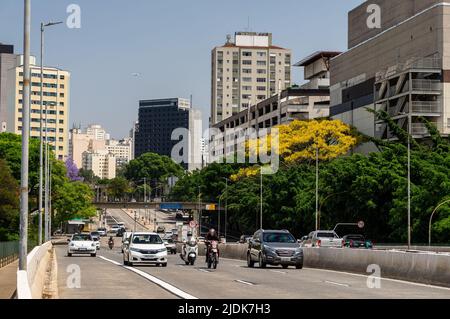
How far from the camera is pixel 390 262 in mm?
31266

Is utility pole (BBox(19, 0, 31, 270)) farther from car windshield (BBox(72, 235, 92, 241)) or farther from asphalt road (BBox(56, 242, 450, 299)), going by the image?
car windshield (BBox(72, 235, 92, 241))

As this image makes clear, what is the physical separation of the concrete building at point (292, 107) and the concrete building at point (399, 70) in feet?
66.2

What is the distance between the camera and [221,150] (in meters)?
183

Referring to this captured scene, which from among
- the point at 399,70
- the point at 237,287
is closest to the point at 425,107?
the point at 399,70

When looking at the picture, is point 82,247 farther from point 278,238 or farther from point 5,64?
point 5,64

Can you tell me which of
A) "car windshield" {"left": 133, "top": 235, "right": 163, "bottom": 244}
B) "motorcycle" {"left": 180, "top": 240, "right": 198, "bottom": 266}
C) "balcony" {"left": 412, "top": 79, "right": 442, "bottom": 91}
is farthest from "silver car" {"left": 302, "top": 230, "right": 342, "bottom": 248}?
"balcony" {"left": 412, "top": 79, "right": 442, "bottom": 91}

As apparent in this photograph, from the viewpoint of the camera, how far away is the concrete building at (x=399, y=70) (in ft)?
305

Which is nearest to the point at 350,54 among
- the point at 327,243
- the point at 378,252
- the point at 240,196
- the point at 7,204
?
the point at 240,196

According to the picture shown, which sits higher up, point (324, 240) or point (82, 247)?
point (324, 240)

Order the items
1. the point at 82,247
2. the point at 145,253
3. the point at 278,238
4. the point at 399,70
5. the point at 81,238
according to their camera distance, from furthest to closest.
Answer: the point at 399,70 → the point at 81,238 → the point at 82,247 → the point at 145,253 → the point at 278,238

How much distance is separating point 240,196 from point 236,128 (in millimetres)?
49777

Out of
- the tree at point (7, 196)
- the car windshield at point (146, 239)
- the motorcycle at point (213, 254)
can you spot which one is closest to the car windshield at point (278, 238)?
the motorcycle at point (213, 254)

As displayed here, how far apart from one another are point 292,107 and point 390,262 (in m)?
110
